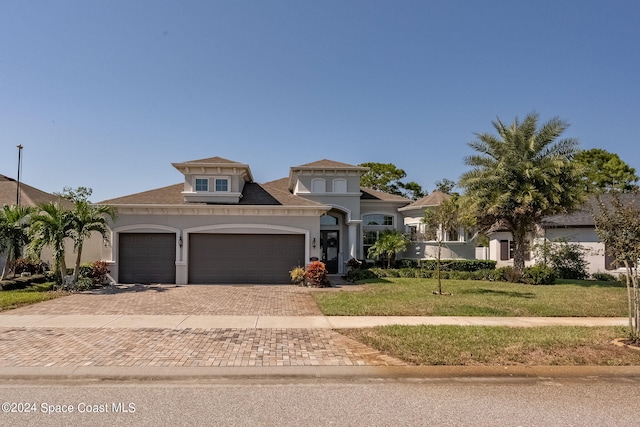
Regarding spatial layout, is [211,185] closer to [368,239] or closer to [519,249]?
[368,239]

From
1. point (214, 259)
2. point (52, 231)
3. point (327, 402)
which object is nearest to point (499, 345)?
point (327, 402)

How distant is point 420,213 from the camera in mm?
25781

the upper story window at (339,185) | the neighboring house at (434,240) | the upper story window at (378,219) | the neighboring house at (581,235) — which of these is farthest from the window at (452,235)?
the upper story window at (339,185)

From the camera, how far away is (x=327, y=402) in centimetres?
519

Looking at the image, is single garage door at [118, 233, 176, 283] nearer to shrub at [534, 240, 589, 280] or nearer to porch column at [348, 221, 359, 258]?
porch column at [348, 221, 359, 258]

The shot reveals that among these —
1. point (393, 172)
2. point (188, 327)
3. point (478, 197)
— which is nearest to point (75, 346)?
point (188, 327)

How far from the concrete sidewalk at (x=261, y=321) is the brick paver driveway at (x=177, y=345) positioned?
0.42 meters

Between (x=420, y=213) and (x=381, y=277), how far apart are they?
6311 mm

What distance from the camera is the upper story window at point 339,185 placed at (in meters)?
23.9

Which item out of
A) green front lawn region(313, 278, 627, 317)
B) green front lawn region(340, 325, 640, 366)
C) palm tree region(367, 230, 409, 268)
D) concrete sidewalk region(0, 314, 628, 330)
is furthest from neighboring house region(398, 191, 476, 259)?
green front lawn region(340, 325, 640, 366)

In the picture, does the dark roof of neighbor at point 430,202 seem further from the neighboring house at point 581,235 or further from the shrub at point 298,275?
A: the shrub at point 298,275

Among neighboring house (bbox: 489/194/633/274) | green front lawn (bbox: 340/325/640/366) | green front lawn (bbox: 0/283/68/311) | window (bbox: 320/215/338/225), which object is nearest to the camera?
green front lawn (bbox: 340/325/640/366)

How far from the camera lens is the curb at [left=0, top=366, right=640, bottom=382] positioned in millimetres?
6016

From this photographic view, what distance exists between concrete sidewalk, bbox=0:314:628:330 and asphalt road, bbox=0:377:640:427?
11.4 ft
